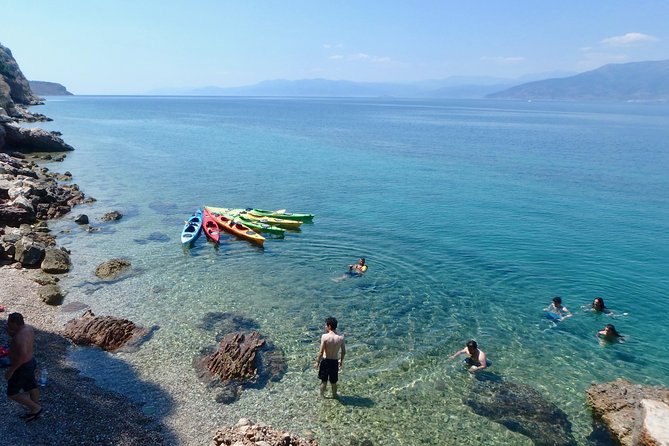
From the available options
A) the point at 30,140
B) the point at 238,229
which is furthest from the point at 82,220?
the point at 30,140

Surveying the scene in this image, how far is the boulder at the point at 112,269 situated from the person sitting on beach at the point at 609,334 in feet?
70.5

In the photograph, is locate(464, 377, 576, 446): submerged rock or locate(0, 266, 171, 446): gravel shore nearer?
locate(0, 266, 171, 446): gravel shore

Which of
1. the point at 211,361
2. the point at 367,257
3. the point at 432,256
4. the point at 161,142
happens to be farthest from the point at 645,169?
the point at 161,142

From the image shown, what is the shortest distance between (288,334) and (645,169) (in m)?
52.7

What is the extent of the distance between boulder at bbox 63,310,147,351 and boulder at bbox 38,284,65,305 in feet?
8.33

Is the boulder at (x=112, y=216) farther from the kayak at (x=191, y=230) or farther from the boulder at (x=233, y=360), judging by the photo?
the boulder at (x=233, y=360)

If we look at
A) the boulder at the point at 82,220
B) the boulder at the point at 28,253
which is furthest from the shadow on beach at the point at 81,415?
the boulder at the point at 82,220

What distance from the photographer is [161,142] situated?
7362 cm

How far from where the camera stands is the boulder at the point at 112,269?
2128 cm

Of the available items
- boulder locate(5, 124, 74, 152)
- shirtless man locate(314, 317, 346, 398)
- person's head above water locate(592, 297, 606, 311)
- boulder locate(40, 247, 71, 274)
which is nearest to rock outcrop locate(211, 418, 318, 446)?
shirtless man locate(314, 317, 346, 398)

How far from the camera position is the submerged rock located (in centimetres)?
1197

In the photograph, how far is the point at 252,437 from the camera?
31.3ft

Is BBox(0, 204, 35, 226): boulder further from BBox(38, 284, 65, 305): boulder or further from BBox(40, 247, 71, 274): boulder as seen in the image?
BBox(38, 284, 65, 305): boulder

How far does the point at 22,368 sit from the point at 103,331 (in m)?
6.10
